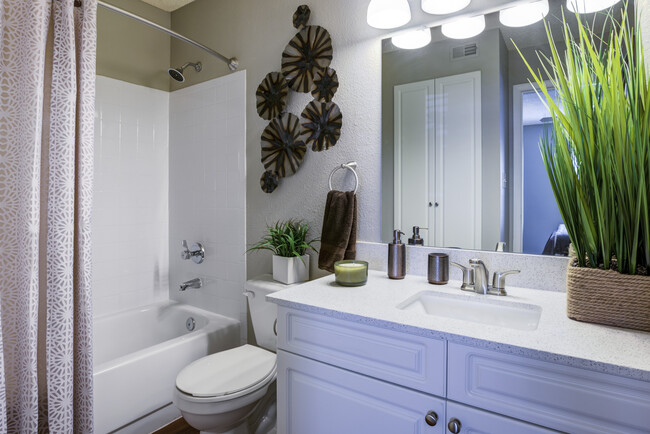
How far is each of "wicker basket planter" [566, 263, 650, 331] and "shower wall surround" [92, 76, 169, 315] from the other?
2407 mm

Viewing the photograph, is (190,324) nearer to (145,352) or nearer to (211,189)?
(145,352)

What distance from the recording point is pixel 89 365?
54.1 inches

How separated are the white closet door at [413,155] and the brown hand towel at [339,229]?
200mm

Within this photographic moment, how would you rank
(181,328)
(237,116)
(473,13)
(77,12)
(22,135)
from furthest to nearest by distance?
(181,328)
(237,116)
(473,13)
(77,12)
(22,135)

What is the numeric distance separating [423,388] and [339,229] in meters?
0.81

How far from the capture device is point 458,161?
147cm

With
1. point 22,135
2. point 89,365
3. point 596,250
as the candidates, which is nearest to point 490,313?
point 596,250

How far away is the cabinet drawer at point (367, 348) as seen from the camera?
99cm

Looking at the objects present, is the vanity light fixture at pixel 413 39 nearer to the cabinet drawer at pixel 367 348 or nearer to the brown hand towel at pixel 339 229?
the brown hand towel at pixel 339 229

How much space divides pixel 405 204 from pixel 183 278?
5.59ft

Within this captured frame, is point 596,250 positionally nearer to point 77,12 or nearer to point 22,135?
point 22,135

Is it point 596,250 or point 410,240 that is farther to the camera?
point 410,240

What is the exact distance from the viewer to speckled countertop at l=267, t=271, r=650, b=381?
2.64ft

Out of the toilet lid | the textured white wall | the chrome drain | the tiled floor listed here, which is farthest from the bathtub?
the textured white wall
